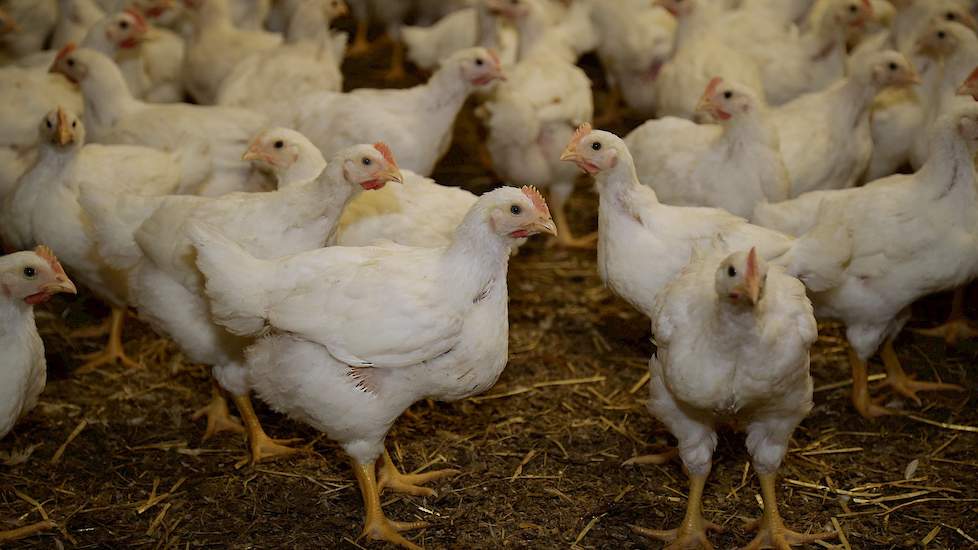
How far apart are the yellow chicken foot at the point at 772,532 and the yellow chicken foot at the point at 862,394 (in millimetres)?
1052

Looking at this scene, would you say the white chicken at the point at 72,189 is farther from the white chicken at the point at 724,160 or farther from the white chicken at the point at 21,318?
the white chicken at the point at 724,160

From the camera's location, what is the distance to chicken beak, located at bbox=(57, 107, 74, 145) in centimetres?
504

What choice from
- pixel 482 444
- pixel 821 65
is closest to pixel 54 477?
pixel 482 444

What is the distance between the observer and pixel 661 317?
388cm

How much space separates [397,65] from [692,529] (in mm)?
5917

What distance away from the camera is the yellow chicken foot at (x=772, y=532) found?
4.04 metres

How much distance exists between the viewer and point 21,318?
4.20 metres

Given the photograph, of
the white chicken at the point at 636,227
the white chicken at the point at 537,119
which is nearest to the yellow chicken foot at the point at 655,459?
the white chicken at the point at 636,227

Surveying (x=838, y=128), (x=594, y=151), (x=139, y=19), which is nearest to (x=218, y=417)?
(x=594, y=151)

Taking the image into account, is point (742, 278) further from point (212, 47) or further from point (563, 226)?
point (212, 47)

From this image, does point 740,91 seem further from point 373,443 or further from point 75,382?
point 75,382

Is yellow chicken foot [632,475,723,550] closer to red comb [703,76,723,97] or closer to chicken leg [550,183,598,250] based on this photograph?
red comb [703,76,723,97]

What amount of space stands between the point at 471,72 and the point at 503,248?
81.1 inches

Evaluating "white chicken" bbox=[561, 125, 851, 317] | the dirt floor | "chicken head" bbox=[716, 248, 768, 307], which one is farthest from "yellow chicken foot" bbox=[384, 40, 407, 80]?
"chicken head" bbox=[716, 248, 768, 307]
